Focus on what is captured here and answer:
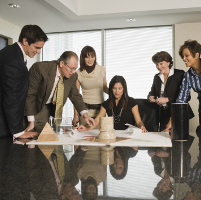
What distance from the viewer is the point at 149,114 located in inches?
99.1

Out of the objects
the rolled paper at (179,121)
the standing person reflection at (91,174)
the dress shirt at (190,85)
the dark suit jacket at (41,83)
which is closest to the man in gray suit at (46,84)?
the dark suit jacket at (41,83)

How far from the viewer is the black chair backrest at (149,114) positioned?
8.07ft

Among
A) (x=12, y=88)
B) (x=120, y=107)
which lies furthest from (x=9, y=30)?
(x=12, y=88)

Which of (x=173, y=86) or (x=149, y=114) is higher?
(x=173, y=86)

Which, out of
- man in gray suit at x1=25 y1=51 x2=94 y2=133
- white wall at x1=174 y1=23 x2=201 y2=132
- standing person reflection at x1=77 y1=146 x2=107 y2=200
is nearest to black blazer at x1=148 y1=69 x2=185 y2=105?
man in gray suit at x1=25 y1=51 x2=94 y2=133

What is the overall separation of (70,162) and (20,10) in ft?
15.1

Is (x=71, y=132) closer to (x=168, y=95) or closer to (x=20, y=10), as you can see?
(x=168, y=95)

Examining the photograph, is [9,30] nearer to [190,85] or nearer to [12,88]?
[190,85]

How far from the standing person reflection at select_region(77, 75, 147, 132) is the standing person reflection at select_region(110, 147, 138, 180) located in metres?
1.19

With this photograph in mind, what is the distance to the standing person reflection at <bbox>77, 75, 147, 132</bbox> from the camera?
2617 millimetres

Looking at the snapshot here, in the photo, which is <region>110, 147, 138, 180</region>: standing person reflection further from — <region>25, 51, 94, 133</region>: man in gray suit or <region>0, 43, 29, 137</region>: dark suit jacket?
<region>25, 51, 94, 133</region>: man in gray suit

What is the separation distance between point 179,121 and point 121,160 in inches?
25.0

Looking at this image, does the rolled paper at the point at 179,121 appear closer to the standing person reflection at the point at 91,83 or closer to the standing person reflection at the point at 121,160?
the standing person reflection at the point at 121,160

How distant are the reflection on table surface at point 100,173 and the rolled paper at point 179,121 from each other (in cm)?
25
